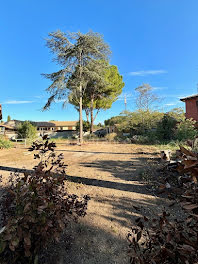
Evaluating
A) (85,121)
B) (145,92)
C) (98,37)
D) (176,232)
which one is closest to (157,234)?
(176,232)

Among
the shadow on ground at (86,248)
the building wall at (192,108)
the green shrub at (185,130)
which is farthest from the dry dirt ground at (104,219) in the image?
the building wall at (192,108)

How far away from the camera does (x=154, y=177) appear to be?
363 centimetres

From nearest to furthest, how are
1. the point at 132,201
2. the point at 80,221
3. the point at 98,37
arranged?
the point at 80,221 → the point at 132,201 → the point at 98,37

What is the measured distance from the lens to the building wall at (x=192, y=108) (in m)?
13.1

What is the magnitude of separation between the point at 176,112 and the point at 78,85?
9.14 m

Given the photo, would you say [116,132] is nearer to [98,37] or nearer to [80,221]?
[98,37]

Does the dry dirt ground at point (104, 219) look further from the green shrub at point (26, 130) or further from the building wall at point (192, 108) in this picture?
the green shrub at point (26, 130)

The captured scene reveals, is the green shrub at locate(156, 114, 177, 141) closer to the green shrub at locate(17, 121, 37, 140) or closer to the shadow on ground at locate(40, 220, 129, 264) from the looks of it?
the shadow on ground at locate(40, 220, 129, 264)

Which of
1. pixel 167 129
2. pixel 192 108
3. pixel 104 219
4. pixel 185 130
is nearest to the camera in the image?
pixel 104 219

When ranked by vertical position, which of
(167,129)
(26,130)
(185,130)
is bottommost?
(185,130)

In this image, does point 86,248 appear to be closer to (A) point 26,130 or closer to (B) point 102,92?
(B) point 102,92

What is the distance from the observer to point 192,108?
1351 centimetres

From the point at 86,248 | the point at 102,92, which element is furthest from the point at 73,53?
the point at 86,248

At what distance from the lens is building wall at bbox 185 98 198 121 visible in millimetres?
13109
